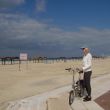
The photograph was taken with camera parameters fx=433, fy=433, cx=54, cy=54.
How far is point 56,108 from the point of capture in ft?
43.4

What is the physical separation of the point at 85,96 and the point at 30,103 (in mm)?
1966

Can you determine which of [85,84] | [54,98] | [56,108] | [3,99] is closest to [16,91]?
[3,99]

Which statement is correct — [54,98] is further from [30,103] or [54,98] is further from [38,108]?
[38,108]

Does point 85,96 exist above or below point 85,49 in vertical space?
below

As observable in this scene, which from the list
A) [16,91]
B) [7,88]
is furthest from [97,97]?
[7,88]

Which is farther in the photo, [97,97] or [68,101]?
[97,97]

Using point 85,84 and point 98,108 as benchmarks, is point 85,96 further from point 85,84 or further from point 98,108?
point 98,108

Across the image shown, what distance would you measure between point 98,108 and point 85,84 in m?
1.77

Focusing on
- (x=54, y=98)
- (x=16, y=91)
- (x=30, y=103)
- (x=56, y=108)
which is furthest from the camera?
(x=16, y=91)

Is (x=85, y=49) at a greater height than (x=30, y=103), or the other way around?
(x=85, y=49)

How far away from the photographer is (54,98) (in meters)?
15.8

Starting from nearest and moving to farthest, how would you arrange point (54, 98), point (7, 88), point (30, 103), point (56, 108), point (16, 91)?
point (56, 108), point (30, 103), point (54, 98), point (16, 91), point (7, 88)

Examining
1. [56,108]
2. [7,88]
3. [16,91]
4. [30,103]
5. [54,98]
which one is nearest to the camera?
[56,108]

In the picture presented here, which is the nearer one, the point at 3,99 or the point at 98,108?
the point at 98,108
